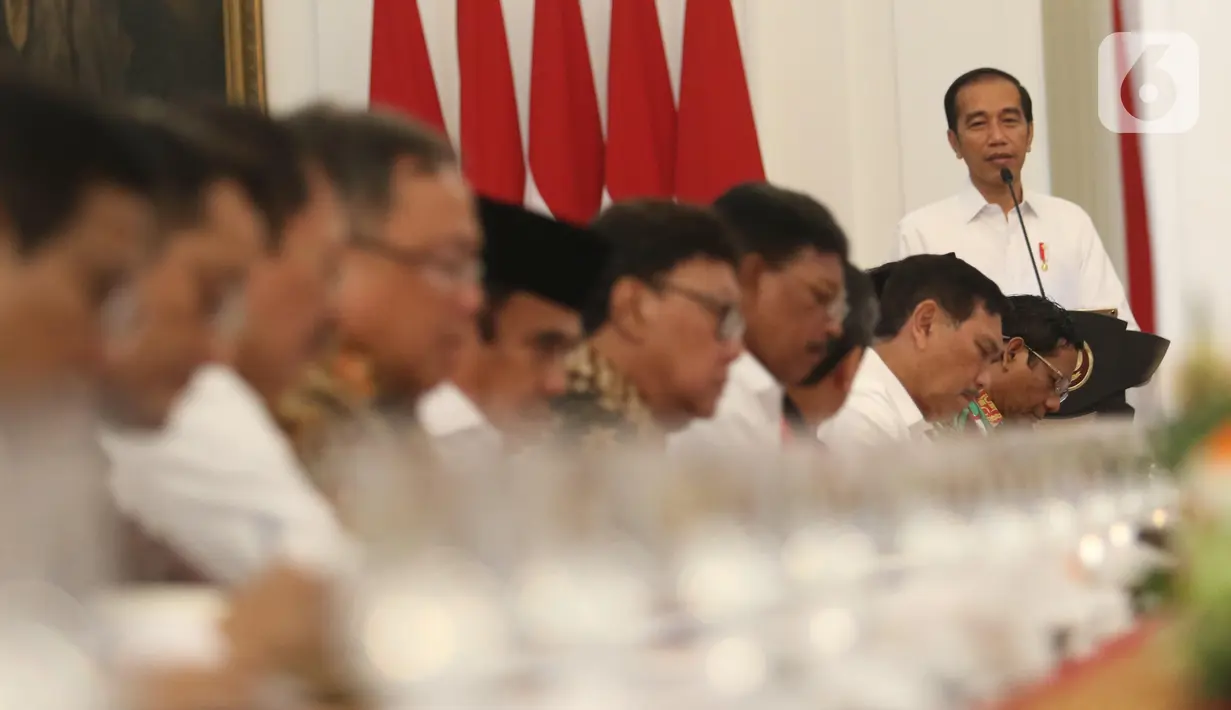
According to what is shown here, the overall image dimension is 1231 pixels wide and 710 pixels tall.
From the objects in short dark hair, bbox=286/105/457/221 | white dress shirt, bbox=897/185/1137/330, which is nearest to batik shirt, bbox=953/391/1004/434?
white dress shirt, bbox=897/185/1137/330

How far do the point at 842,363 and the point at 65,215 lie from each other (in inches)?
99.2

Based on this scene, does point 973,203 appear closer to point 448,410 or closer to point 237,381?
point 448,410

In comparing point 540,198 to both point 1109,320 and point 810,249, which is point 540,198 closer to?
point 1109,320

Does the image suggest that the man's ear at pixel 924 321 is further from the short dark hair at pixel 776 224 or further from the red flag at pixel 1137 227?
the red flag at pixel 1137 227

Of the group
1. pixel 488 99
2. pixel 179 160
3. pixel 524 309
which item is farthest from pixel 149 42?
pixel 179 160

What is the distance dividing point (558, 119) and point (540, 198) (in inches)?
11.1

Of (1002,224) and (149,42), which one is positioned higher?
(149,42)

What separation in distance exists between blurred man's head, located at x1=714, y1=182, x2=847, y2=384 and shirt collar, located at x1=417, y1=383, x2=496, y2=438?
97cm

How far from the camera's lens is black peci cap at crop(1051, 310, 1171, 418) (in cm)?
457

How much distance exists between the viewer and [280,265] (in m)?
1.77

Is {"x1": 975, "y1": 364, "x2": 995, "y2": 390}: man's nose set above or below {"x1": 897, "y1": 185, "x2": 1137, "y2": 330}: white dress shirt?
below

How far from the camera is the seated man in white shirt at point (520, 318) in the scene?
89.0 inches

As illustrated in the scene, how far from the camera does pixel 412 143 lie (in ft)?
6.89

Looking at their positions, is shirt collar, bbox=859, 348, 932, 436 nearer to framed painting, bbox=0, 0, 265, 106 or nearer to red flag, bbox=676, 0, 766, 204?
red flag, bbox=676, 0, 766, 204
